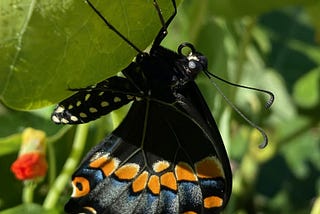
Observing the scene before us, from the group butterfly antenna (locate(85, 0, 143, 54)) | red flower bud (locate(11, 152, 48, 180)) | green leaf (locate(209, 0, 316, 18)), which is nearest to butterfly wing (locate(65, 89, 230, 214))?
red flower bud (locate(11, 152, 48, 180))

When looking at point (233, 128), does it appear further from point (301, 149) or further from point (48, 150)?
point (48, 150)

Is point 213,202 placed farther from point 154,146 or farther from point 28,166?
point 28,166

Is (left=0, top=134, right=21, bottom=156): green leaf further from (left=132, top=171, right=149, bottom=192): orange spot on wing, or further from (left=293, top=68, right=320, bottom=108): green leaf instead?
(left=293, top=68, right=320, bottom=108): green leaf

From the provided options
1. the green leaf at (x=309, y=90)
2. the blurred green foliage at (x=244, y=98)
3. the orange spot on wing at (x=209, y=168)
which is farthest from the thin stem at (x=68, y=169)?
the green leaf at (x=309, y=90)

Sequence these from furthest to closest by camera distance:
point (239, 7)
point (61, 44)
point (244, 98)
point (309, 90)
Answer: point (309, 90), point (244, 98), point (239, 7), point (61, 44)

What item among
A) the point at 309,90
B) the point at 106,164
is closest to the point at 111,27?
the point at 106,164
